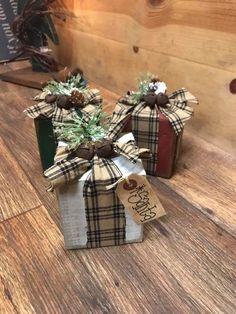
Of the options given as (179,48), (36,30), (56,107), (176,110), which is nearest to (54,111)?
(56,107)

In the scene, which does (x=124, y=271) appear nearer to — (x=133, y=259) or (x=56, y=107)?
(x=133, y=259)

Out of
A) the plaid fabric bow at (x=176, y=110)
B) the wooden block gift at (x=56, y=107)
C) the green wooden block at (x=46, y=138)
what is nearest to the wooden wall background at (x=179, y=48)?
the plaid fabric bow at (x=176, y=110)

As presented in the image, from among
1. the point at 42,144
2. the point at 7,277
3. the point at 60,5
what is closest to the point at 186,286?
the point at 7,277

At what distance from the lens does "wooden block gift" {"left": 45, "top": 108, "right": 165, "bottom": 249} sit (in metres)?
0.44

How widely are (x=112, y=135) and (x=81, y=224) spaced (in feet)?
0.48

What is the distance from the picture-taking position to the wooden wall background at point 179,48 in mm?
657

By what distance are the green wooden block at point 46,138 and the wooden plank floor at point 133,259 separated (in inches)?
2.2

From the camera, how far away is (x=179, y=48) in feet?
2.45

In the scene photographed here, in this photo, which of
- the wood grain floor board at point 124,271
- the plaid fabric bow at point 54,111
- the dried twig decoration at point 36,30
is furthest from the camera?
the dried twig decoration at point 36,30

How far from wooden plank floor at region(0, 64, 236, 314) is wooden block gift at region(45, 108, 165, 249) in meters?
0.03

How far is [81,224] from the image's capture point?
476mm

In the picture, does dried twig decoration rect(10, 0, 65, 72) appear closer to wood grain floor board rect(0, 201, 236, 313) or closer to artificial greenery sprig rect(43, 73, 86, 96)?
artificial greenery sprig rect(43, 73, 86, 96)

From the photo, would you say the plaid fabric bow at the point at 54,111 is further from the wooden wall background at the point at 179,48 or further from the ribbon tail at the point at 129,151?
the wooden wall background at the point at 179,48

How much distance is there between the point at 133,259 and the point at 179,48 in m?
0.51
